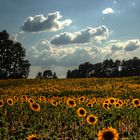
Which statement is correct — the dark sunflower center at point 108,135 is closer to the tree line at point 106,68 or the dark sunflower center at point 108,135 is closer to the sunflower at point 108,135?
the sunflower at point 108,135

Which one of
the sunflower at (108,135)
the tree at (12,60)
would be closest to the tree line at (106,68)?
the tree at (12,60)

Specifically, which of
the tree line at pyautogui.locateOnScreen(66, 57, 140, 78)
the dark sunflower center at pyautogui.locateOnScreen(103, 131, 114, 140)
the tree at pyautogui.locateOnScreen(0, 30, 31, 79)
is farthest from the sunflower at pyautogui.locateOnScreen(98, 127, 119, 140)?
the tree line at pyautogui.locateOnScreen(66, 57, 140, 78)

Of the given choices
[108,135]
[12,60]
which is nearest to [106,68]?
[12,60]

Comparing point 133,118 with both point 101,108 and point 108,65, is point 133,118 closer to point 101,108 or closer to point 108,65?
point 101,108

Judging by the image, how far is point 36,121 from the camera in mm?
13156

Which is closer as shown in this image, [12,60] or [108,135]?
[108,135]

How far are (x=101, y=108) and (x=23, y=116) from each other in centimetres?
245

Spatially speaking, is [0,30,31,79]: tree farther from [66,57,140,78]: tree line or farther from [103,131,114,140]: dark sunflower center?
[103,131,114,140]: dark sunflower center

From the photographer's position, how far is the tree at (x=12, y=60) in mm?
74938

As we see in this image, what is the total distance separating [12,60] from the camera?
75.9 m

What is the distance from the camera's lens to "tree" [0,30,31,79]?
74938 millimetres

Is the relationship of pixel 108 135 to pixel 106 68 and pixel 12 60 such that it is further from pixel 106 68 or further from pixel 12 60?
pixel 106 68

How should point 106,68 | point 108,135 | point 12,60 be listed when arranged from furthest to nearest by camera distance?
point 106,68 → point 12,60 → point 108,135

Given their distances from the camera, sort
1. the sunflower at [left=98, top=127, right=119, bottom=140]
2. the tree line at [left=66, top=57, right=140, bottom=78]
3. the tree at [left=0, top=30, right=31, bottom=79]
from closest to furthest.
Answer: the sunflower at [left=98, top=127, right=119, bottom=140], the tree at [left=0, top=30, right=31, bottom=79], the tree line at [left=66, top=57, right=140, bottom=78]
